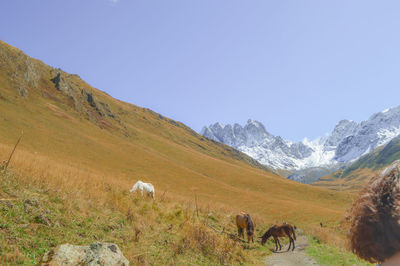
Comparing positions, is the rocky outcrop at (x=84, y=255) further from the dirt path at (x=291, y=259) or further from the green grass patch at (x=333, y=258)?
the green grass patch at (x=333, y=258)

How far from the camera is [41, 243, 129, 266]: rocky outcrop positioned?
175 inches

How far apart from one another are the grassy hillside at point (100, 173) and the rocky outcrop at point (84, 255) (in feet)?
4.04

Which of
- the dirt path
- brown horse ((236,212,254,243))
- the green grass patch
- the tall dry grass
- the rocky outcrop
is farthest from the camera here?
brown horse ((236,212,254,243))

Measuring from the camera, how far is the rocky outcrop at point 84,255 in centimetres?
444

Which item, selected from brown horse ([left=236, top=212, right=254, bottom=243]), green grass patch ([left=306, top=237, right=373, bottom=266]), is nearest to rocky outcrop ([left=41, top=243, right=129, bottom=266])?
green grass patch ([left=306, top=237, right=373, bottom=266])

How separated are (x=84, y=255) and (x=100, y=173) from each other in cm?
2557

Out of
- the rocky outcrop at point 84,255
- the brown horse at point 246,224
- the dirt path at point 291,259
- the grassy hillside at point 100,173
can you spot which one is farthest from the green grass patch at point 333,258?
the rocky outcrop at point 84,255

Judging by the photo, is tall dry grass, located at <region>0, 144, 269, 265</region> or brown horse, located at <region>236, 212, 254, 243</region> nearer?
tall dry grass, located at <region>0, 144, 269, 265</region>

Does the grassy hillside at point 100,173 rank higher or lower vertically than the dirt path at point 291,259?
higher

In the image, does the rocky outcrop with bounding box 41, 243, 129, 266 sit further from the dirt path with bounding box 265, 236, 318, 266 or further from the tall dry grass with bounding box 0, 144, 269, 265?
the dirt path with bounding box 265, 236, 318, 266

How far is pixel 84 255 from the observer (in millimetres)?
4762

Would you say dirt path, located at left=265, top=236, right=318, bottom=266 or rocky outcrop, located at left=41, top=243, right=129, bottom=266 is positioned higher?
rocky outcrop, located at left=41, top=243, right=129, bottom=266

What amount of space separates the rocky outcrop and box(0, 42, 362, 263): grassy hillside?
1.23 metres

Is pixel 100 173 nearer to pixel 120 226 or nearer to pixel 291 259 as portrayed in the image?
pixel 120 226
